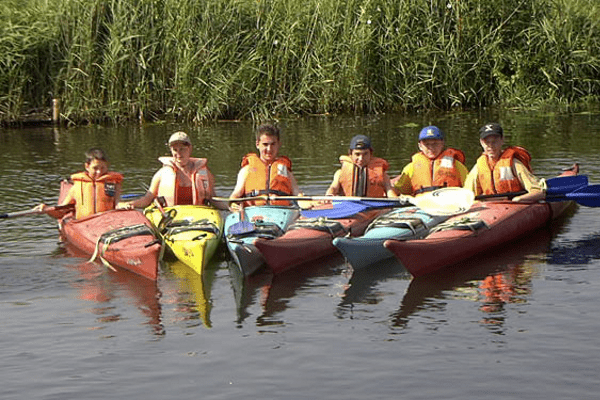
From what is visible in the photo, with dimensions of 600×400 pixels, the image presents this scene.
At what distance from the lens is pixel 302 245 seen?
336 inches

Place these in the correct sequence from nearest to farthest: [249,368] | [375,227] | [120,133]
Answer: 1. [249,368]
2. [375,227]
3. [120,133]

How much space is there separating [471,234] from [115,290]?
8.84ft

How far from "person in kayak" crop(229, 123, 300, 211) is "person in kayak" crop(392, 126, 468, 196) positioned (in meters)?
0.99

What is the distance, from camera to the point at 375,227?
8.68 m

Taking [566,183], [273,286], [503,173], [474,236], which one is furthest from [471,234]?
[273,286]

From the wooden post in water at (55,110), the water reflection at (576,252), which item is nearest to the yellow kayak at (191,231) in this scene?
the water reflection at (576,252)

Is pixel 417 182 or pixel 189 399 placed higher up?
pixel 417 182

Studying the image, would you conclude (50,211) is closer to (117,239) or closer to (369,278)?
(117,239)

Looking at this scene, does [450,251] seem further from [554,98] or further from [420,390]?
[554,98]

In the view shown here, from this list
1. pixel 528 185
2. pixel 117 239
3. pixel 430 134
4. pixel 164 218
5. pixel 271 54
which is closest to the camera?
pixel 117 239

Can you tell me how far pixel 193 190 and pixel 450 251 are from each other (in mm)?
2355

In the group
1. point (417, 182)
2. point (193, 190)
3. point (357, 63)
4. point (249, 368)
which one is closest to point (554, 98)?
point (357, 63)

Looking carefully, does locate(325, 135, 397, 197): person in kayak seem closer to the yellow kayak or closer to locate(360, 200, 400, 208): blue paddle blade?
locate(360, 200, 400, 208): blue paddle blade

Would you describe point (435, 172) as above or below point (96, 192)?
above
